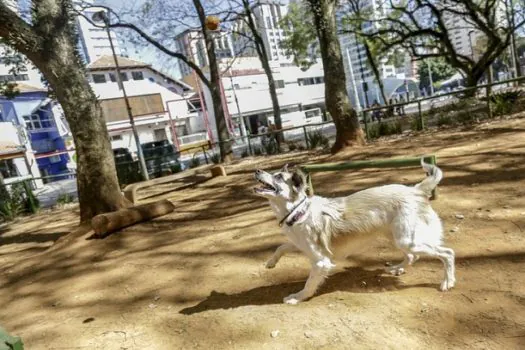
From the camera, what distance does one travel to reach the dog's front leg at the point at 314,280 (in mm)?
2916

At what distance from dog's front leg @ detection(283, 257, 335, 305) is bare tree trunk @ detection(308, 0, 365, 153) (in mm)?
7947

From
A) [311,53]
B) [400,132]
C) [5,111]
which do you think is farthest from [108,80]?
[400,132]

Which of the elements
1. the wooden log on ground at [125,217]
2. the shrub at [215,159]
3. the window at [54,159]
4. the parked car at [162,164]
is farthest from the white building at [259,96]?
the wooden log on ground at [125,217]

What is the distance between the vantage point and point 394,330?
98.0 inches

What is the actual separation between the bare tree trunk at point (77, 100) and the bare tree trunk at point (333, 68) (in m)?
5.99

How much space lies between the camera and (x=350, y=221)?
2.93 meters

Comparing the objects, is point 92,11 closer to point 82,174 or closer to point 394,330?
point 82,174

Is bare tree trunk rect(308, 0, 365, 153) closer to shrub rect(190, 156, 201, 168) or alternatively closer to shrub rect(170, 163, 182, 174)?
shrub rect(170, 163, 182, 174)

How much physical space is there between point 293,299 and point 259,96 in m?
50.2

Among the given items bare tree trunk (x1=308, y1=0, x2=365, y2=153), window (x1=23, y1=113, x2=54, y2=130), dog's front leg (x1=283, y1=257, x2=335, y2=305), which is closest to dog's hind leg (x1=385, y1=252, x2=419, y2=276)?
dog's front leg (x1=283, y1=257, x2=335, y2=305)

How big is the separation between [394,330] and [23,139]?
31527 mm

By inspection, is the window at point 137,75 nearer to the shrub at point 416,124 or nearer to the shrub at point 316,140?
the shrub at point 316,140

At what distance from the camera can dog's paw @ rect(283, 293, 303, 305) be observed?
3033mm

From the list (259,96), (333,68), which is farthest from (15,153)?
(259,96)
